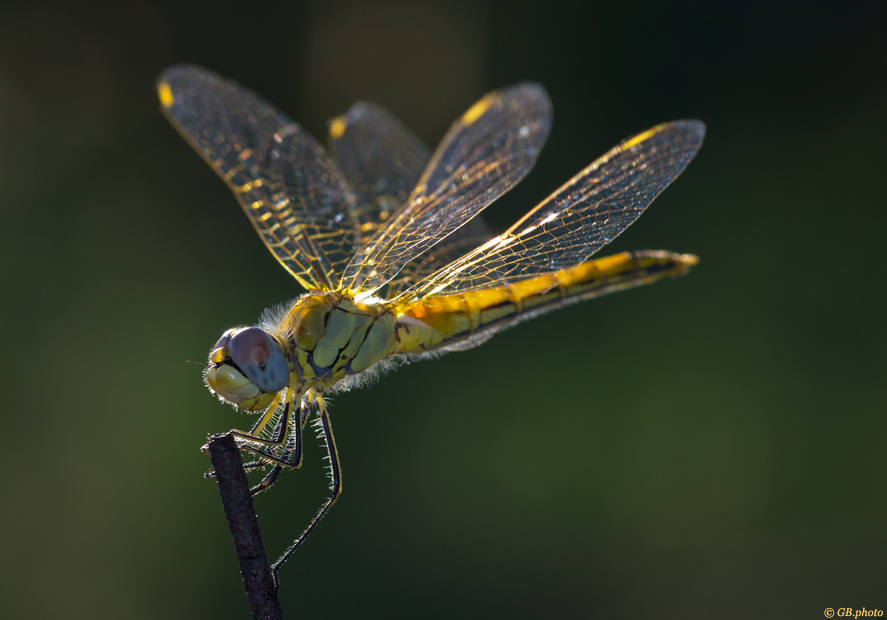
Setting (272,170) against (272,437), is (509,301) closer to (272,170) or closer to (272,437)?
(272,437)

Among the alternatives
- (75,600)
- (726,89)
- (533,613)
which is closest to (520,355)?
(533,613)

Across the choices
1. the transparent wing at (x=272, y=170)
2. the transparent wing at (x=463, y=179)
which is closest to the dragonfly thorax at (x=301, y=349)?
the transparent wing at (x=463, y=179)

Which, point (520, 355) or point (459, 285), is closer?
point (459, 285)

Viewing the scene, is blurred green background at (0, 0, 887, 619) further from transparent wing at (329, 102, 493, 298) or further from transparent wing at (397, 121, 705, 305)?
transparent wing at (397, 121, 705, 305)

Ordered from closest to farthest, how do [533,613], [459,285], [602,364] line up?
[459,285]
[533,613]
[602,364]

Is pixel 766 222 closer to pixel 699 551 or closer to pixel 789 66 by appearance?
pixel 789 66

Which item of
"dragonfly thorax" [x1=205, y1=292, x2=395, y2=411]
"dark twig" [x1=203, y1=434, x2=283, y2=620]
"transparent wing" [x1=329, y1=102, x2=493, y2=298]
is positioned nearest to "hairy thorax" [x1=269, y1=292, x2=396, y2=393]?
"dragonfly thorax" [x1=205, y1=292, x2=395, y2=411]

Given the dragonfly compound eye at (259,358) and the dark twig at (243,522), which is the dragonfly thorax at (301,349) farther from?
the dark twig at (243,522)
